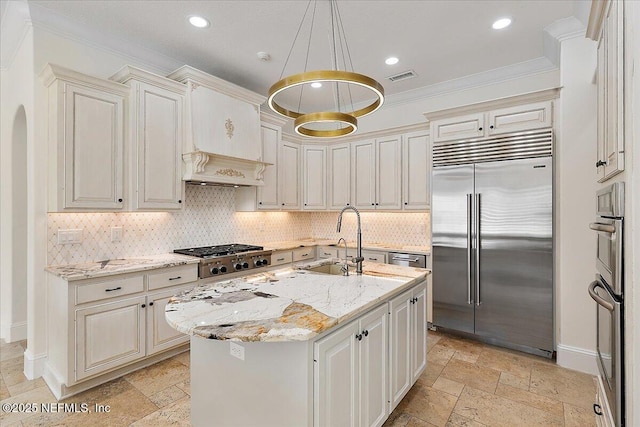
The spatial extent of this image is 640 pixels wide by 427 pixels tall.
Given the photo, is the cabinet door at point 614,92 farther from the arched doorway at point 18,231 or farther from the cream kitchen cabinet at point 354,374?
the arched doorway at point 18,231

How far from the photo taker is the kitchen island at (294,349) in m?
1.44

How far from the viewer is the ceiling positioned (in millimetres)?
2732

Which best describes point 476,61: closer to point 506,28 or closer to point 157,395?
point 506,28

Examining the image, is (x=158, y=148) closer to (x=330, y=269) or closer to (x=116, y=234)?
(x=116, y=234)

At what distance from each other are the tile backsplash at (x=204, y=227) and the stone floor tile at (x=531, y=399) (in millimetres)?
2150

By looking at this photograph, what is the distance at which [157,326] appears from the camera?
2.99m

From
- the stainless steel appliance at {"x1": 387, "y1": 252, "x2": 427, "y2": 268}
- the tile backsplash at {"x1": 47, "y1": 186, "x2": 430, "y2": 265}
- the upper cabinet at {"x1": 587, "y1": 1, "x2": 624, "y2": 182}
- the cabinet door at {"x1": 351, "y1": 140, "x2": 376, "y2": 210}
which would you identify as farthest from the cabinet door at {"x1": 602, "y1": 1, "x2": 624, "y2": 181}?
the cabinet door at {"x1": 351, "y1": 140, "x2": 376, "y2": 210}

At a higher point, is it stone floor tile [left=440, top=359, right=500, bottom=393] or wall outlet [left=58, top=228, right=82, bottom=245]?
wall outlet [left=58, top=228, right=82, bottom=245]

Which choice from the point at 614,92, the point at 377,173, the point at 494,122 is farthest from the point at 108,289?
the point at 494,122

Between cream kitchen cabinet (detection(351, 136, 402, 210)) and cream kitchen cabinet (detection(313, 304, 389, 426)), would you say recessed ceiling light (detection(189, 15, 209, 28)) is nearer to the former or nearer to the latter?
cream kitchen cabinet (detection(351, 136, 402, 210))

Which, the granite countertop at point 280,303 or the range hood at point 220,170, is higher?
the range hood at point 220,170

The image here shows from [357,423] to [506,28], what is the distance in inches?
141

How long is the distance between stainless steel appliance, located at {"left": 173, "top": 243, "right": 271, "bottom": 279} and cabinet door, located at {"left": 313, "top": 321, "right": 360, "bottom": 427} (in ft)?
6.97

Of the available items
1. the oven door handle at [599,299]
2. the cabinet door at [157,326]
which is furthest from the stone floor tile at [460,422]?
the cabinet door at [157,326]
